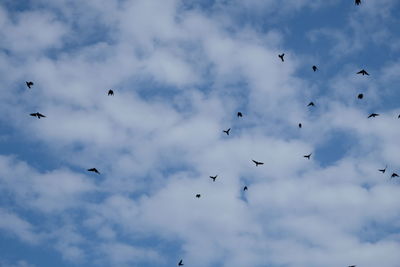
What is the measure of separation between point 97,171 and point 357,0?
2648 cm

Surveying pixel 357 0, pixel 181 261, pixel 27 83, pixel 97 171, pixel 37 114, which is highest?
pixel 357 0

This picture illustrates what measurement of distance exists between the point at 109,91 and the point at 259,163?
53.2 feet

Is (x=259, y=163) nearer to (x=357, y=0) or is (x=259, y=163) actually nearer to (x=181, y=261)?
(x=181, y=261)

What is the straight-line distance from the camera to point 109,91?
43688mm

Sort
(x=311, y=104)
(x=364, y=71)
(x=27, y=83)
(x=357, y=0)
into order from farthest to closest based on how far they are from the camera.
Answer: (x=311, y=104), (x=364, y=71), (x=27, y=83), (x=357, y=0)

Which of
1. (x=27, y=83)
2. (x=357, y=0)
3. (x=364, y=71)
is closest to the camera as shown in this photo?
(x=357, y=0)

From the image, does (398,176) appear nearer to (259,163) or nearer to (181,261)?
(259,163)

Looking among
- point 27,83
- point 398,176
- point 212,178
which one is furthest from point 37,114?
point 398,176

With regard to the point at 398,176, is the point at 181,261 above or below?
below

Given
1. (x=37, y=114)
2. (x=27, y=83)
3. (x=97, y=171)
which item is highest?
(x=27, y=83)

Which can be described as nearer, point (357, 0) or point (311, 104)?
point (357, 0)

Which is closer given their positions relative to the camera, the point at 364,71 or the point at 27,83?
the point at 27,83

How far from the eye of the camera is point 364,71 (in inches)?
1640

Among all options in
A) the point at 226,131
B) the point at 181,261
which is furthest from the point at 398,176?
the point at 181,261
